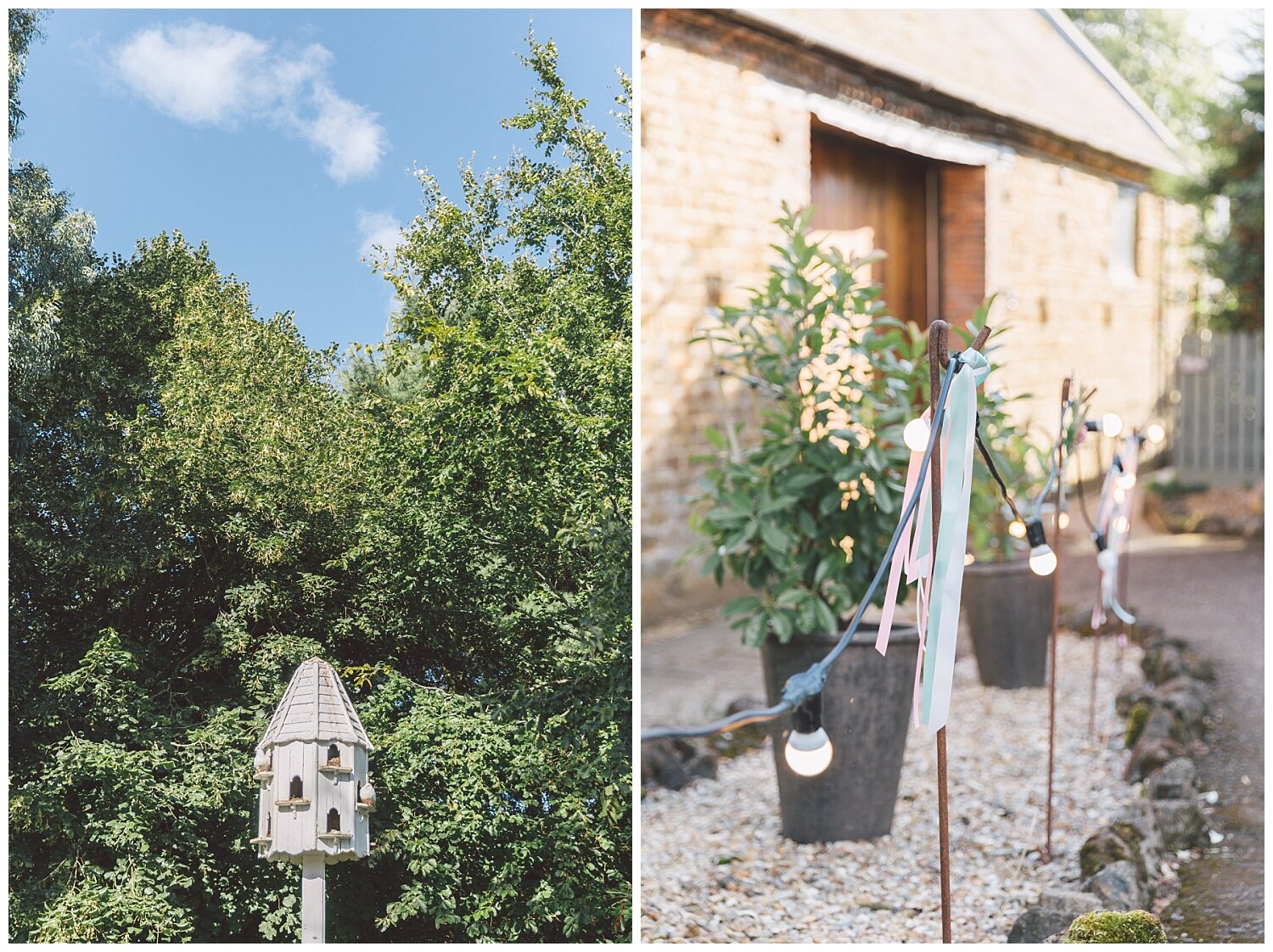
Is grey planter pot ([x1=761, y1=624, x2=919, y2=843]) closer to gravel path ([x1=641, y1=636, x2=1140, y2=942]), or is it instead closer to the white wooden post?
gravel path ([x1=641, y1=636, x2=1140, y2=942])

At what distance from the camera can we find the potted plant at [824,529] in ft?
8.50

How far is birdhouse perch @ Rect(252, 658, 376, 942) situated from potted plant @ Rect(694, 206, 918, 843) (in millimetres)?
1005

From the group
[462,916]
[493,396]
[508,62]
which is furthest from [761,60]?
[462,916]

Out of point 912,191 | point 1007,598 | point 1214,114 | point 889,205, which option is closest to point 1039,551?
point 1007,598

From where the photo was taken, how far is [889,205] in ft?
19.8

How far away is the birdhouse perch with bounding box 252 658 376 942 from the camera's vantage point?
2.20 m

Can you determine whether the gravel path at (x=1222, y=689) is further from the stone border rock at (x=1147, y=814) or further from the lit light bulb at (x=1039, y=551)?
the lit light bulb at (x=1039, y=551)

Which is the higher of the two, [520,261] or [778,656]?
[520,261]

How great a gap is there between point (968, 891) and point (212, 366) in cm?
225

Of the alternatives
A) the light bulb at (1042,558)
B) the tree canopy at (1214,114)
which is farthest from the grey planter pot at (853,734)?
the tree canopy at (1214,114)

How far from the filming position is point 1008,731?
3578 millimetres

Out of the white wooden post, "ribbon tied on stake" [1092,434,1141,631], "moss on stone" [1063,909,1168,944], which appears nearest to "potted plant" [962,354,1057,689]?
"ribbon tied on stake" [1092,434,1141,631]

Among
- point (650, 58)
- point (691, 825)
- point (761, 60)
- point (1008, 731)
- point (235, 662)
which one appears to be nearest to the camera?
point (235, 662)

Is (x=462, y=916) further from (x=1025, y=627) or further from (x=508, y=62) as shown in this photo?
(x=1025, y=627)
